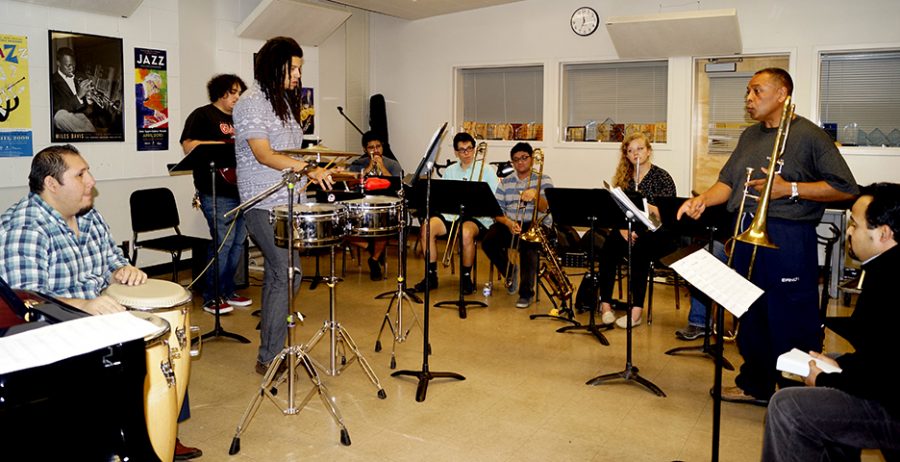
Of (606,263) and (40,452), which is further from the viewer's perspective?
(606,263)

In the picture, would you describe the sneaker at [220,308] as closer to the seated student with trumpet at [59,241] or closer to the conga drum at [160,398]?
the seated student with trumpet at [59,241]

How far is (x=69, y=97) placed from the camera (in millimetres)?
6344

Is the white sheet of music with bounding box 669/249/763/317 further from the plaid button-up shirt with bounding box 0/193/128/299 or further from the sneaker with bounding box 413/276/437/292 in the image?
the sneaker with bounding box 413/276/437/292

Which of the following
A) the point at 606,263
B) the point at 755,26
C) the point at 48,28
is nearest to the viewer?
the point at 606,263

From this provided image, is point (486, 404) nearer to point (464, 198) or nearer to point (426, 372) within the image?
point (426, 372)

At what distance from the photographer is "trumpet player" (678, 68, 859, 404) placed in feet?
12.2

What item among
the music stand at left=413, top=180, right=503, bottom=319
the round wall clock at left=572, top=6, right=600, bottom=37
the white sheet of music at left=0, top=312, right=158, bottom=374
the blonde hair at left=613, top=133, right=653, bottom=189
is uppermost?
the round wall clock at left=572, top=6, right=600, bottom=37

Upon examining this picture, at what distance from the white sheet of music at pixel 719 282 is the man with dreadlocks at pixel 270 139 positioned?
2.14 meters

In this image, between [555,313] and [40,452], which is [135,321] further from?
[555,313]

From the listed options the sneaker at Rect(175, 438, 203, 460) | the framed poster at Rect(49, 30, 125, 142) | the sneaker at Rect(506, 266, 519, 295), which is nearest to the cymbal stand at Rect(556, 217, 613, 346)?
the sneaker at Rect(506, 266, 519, 295)

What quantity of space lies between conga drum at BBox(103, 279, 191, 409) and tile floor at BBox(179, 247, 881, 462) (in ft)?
1.89

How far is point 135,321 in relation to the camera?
202cm

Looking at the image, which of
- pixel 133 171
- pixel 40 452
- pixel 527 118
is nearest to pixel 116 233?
pixel 133 171

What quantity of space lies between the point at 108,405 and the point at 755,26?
7536 millimetres
